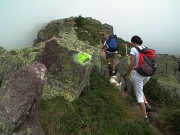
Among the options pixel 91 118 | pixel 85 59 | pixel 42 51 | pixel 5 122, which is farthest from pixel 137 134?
pixel 42 51

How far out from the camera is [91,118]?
6309 millimetres

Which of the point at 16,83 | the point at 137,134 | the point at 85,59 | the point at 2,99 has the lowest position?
the point at 137,134

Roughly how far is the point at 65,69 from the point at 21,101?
349cm

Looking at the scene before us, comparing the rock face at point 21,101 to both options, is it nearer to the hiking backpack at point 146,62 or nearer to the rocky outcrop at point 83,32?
the hiking backpack at point 146,62

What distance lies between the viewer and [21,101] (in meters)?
4.23

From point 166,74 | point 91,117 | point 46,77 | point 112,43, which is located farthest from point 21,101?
point 166,74

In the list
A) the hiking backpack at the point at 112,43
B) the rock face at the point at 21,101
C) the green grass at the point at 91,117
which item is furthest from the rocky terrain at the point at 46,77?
the hiking backpack at the point at 112,43

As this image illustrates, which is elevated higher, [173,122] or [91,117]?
[91,117]

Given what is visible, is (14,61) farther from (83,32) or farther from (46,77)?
(83,32)

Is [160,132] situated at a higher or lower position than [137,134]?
lower

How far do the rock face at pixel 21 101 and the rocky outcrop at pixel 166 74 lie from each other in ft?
19.8

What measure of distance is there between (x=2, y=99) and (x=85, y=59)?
4.01 m

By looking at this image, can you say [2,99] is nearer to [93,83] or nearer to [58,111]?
[58,111]

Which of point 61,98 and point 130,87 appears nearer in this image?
point 61,98
